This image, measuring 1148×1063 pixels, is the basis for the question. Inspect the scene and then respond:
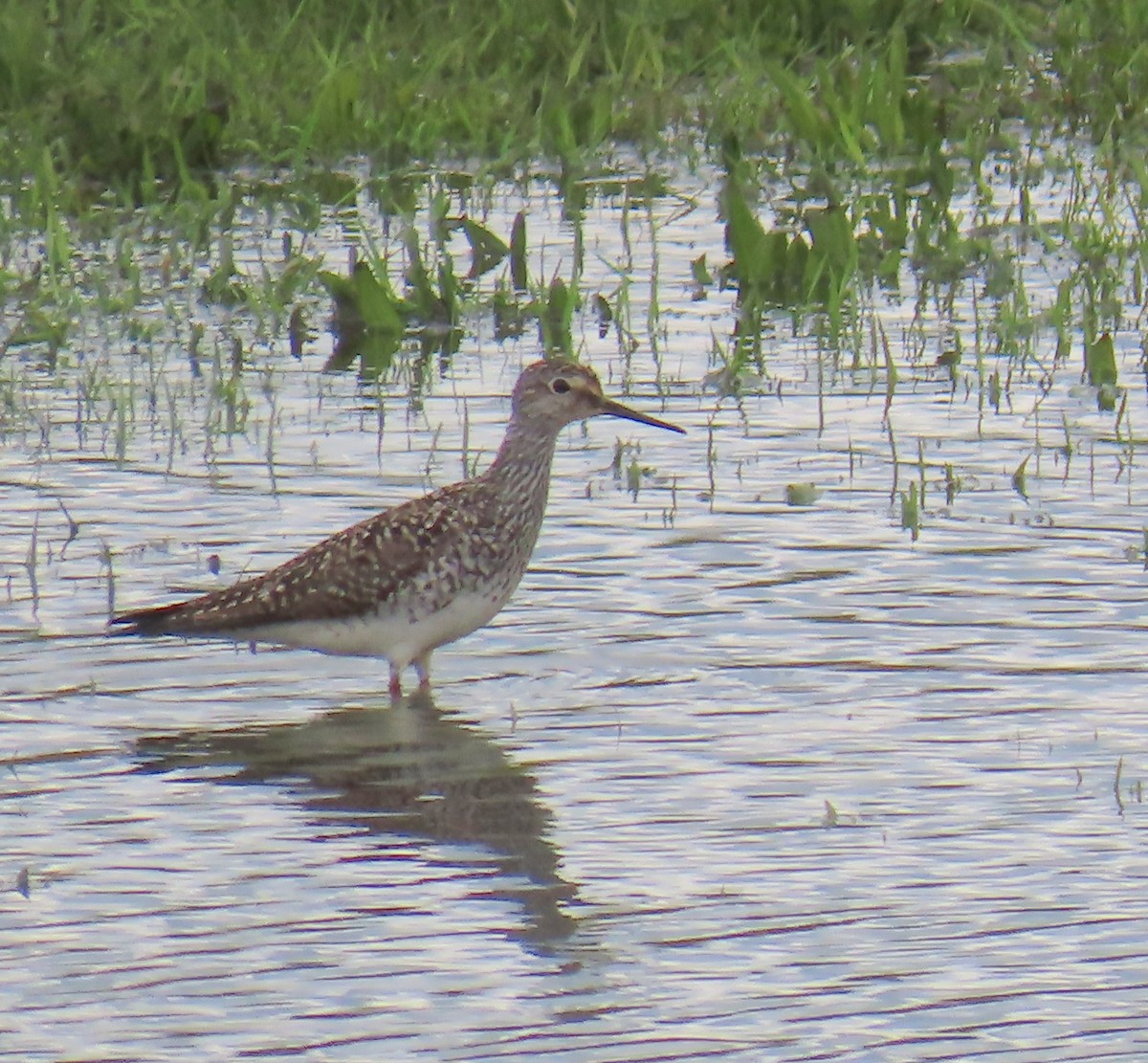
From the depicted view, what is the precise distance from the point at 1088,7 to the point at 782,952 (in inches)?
423

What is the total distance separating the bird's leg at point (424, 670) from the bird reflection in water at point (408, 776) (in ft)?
0.33

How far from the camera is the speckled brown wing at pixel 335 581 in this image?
25.6ft

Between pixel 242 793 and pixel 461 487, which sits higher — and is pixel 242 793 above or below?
below

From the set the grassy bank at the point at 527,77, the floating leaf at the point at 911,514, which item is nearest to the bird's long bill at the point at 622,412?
the floating leaf at the point at 911,514

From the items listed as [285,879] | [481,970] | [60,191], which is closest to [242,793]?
[285,879]

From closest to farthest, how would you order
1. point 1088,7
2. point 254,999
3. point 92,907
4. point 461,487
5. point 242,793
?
point 254,999 → point 92,907 → point 242,793 → point 461,487 → point 1088,7

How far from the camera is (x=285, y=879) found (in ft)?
20.4

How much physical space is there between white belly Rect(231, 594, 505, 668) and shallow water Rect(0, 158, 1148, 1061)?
0.51 ft

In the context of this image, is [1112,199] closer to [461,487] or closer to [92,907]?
[461,487]

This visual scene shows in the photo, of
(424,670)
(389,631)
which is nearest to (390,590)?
(389,631)

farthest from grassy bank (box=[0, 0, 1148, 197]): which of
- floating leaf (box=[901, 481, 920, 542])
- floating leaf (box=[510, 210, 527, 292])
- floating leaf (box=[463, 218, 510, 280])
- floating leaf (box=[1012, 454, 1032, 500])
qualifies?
floating leaf (box=[901, 481, 920, 542])

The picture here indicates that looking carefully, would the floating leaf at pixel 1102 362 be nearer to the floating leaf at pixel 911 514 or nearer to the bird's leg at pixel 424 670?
the floating leaf at pixel 911 514

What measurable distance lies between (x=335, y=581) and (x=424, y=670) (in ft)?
1.22

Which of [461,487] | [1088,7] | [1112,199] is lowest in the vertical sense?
[461,487]
